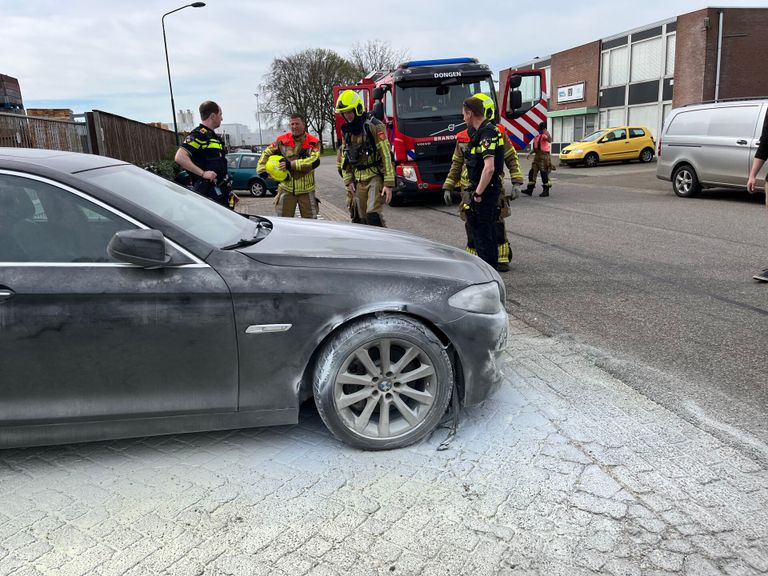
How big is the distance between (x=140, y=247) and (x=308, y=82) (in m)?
73.9

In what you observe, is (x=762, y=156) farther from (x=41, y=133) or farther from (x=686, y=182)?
(x=41, y=133)

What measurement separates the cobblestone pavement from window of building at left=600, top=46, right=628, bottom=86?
36.4 metres

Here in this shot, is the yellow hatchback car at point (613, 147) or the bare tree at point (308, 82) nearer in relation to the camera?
the yellow hatchback car at point (613, 147)

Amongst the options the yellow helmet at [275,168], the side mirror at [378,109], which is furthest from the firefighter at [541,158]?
the yellow helmet at [275,168]

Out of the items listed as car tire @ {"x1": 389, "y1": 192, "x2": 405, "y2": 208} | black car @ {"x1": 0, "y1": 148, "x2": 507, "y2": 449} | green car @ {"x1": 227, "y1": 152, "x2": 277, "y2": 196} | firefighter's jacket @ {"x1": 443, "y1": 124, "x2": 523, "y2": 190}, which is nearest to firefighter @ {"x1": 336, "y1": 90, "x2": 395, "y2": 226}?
firefighter's jacket @ {"x1": 443, "y1": 124, "x2": 523, "y2": 190}

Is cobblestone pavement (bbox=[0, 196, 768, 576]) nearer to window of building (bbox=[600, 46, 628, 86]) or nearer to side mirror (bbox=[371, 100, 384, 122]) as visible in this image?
side mirror (bbox=[371, 100, 384, 122])

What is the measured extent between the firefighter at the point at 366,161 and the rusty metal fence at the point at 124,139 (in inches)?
391

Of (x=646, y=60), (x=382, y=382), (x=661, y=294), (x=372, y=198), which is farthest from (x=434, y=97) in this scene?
(x=646, y=60)

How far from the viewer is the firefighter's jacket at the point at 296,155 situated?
7.17m

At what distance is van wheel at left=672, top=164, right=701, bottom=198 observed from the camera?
14.3 meters

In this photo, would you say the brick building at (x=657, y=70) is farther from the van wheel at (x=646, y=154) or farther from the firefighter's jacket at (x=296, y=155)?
the firefighter's jacket at (x=296, y=155)

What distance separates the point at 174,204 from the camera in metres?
3.50

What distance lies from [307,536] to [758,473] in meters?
2.08

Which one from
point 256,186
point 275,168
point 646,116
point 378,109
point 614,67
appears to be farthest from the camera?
point 614,67
